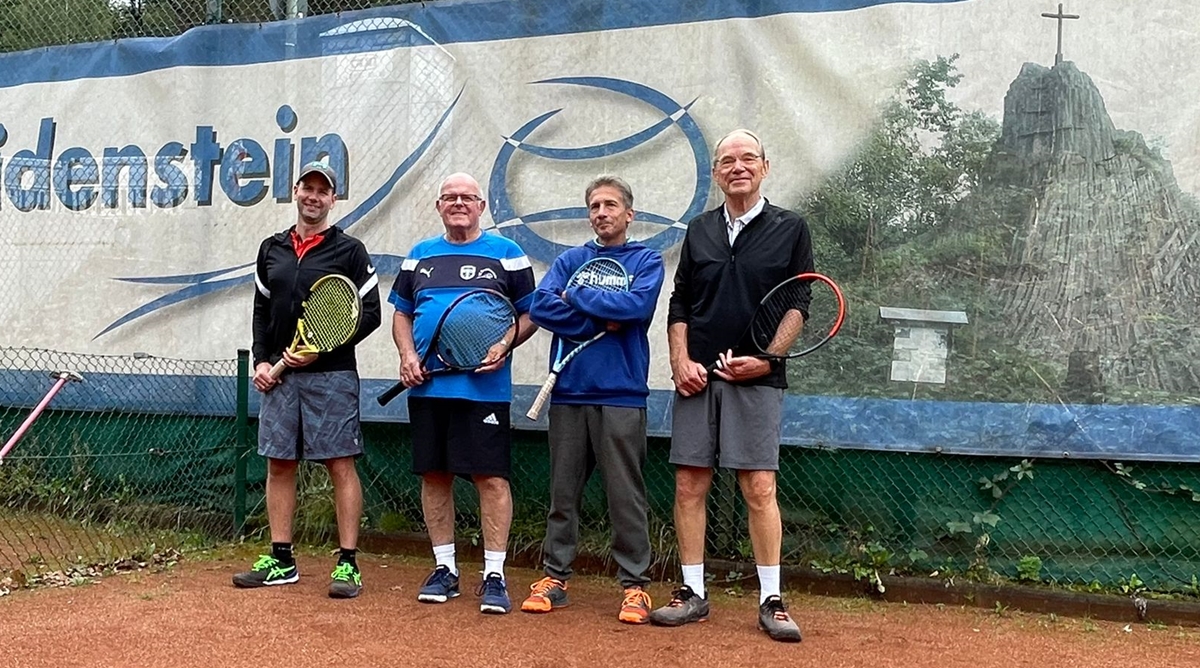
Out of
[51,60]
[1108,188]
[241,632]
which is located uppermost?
[51,60]

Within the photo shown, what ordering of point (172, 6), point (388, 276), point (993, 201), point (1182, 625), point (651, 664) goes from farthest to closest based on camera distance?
point (172, 6), point (388, 276), point (993, 201), point (1182, 625), point (651, 664)

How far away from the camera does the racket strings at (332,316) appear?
4.72 m

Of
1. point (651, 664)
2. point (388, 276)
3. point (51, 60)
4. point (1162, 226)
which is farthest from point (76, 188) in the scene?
point (1162, 226)

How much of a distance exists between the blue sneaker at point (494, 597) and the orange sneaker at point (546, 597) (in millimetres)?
75

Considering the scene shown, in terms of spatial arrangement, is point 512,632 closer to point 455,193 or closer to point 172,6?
point 455,193

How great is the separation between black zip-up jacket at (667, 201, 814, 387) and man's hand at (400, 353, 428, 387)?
3.39 feet

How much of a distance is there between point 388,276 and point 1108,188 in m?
3.23

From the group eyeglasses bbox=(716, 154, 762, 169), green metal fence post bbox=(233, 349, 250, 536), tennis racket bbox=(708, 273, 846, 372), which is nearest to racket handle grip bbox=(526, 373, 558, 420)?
tennis racket bbox=(708, 273, 846, 372)

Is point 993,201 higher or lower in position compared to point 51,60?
lower

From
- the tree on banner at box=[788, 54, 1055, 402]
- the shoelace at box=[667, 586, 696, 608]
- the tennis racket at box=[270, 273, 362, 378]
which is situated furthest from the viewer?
Answer: the tree on banner at box=[788, 54, 1055, 402]

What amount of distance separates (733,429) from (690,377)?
0.79 feet

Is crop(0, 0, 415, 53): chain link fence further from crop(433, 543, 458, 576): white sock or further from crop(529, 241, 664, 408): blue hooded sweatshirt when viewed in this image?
crop(433, 543, 458, 576): white sock

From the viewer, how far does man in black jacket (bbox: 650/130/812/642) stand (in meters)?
4.27

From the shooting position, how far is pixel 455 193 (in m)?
4.64
